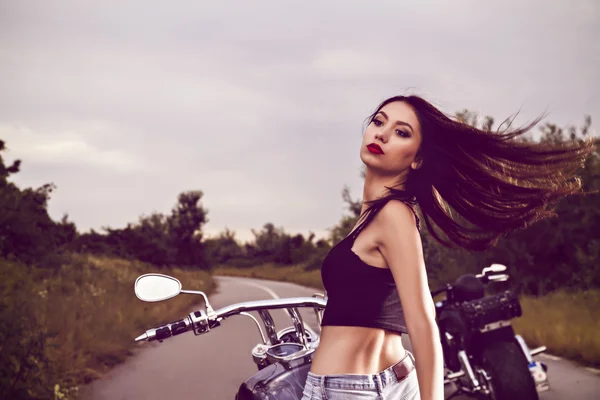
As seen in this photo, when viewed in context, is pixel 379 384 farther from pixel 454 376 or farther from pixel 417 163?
pixel 454 376

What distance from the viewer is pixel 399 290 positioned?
6.72ft

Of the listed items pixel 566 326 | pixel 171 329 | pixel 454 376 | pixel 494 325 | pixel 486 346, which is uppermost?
pixel 171 329

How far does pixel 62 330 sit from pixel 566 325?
7369 mm

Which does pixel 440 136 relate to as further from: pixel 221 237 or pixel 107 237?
pixel 221 237

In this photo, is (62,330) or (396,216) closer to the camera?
(396,216)

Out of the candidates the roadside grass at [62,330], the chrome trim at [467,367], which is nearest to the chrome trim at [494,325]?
the chrome trim at [467,367]

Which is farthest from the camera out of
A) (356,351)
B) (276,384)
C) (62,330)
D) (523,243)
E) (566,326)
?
(523,243)

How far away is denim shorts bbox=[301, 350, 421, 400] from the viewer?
2.10 meters

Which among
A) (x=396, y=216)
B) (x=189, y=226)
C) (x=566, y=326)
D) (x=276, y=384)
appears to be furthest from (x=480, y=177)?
(x=189, y=226)

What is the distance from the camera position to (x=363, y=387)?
2.10 meters

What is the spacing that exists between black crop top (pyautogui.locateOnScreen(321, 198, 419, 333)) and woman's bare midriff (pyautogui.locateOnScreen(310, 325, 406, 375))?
27 mm

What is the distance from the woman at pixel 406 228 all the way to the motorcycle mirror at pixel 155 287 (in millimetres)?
566

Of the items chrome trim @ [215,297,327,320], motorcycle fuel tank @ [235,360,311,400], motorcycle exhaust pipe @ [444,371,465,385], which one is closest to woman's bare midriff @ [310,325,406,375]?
motorcycle fuel tank @ [235,360,311,400]

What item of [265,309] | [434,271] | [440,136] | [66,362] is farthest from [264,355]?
[434,271]
